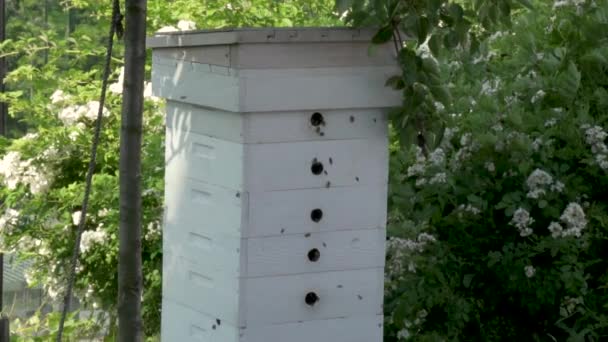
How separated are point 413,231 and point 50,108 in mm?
1738

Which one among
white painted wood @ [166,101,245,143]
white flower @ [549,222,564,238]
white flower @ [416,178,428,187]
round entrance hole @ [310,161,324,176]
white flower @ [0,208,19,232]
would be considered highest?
white painted wood @ [166,101,245,143]

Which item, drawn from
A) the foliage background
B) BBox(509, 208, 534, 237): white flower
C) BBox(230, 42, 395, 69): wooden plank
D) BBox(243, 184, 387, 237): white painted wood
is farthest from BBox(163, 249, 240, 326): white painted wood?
Answer: BBox(509, 208, 534, 237): white flower

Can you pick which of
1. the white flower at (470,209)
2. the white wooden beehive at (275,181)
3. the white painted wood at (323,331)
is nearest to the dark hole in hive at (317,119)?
the white wooden beehive at (275,181)

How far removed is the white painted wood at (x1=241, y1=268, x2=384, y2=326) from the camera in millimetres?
2332

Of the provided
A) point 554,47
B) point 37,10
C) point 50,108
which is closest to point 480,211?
point 554,47

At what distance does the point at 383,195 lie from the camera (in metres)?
2.47

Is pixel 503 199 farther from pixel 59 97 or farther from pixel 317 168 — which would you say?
pixel 59 97

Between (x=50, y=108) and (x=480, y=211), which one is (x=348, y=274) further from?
(x=50, y=108)

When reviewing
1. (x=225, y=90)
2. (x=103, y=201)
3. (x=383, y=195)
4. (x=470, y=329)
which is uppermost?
(x=225, y=90)

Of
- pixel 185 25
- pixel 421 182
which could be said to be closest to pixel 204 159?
pixel 421 182

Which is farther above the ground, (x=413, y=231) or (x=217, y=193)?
(x=217, y=193)

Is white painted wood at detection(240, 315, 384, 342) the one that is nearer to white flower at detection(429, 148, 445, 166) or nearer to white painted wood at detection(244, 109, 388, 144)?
white painted wood at detection(244, 109, 388, 144)

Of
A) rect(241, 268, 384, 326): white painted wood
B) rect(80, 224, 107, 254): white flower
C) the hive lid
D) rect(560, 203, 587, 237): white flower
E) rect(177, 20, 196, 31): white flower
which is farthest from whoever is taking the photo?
rect(177, 20, 196, 31): white flower

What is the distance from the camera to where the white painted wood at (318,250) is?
91.1 inches
